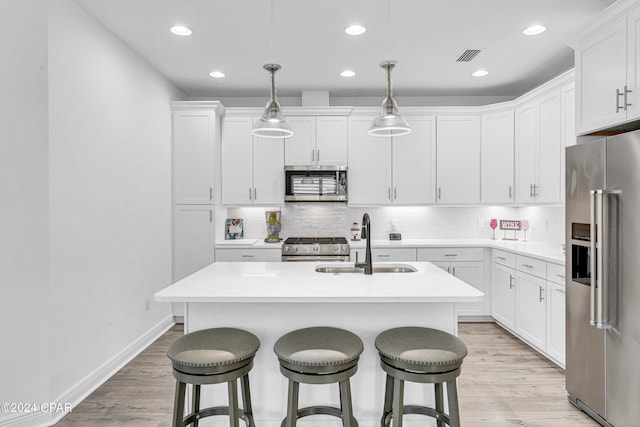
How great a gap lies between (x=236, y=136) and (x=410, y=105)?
7.47 feet

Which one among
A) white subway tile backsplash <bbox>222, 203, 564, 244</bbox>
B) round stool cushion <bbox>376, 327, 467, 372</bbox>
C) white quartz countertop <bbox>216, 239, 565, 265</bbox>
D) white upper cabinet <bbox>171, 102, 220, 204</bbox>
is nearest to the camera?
round stool cushion <bbox>376, 327, 467, 372</bbox>

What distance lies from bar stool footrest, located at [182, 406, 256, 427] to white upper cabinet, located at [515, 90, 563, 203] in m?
3.34

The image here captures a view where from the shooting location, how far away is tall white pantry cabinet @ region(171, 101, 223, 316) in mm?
4410

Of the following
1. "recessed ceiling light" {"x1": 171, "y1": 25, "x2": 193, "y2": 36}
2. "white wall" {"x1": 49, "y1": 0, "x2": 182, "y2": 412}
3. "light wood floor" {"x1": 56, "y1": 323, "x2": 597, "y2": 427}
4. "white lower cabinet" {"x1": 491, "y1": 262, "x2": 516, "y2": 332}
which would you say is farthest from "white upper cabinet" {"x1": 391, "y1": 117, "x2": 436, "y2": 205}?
"white wall" {"x1": 49, "y1": 0, "x2": 182, "y2": 412}

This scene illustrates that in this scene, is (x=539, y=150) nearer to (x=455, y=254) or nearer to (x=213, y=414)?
(x=455, y=254)

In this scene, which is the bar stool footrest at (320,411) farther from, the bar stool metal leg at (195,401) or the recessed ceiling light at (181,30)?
the recessed ceiling light at (181,30)

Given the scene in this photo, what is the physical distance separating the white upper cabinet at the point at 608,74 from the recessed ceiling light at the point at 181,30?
9.71 feet

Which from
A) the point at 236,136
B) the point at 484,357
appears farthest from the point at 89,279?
the point at 484,357

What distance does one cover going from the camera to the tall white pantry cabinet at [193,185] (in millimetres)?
4410

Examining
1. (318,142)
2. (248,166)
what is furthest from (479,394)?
(248,166)

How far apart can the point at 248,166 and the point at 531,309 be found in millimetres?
3430

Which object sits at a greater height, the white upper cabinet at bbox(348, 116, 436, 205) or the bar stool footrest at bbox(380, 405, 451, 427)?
the white upper cabinet at bbox(348, 116, 436, 205)

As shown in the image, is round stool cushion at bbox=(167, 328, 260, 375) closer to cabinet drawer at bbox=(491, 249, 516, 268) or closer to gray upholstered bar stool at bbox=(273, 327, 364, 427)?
gray upholstered bar stool at bbox=(273, 327, 364, 427)

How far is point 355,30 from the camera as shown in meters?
3.11
